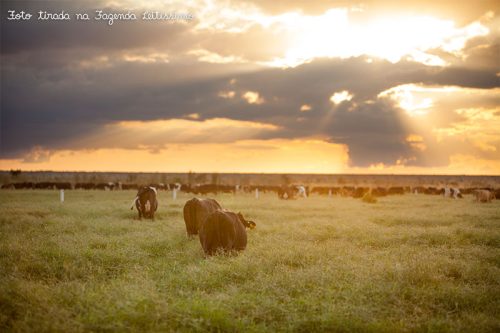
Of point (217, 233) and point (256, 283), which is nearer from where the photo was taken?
point (256, 283)

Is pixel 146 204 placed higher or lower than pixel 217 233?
higher

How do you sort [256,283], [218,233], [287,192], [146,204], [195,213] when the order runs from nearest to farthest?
[256,283]
[218,233]
[195,213]
[146,204]
[287,192]

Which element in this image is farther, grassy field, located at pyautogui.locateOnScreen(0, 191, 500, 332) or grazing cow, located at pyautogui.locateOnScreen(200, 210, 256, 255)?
grazing cow, located at pyautogui.locateOnScreen(200, 210, 256, 255)

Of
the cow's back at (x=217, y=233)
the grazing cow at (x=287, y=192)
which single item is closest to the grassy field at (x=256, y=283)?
the cow's back at (x=217, y=233)

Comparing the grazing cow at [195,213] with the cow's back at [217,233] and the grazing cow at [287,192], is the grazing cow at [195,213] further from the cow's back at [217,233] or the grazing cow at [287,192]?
the grazing cow at [287,192]

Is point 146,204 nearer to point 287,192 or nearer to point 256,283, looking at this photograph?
point 256,283

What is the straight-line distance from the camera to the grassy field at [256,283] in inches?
282

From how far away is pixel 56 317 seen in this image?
275 inches

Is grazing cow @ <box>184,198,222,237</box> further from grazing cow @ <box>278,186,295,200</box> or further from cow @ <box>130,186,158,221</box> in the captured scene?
grazing cow @ <box>278,186,295,200</box>

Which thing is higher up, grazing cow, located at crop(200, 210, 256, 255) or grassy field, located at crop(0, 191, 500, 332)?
grazing cow, located at crop(200, 210, 256, 255)

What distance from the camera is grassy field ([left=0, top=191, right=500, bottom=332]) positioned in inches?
282

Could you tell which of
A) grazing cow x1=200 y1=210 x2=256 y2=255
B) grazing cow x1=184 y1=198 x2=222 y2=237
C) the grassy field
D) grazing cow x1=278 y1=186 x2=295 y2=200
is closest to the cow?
the grassy field

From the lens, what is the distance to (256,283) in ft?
30.7

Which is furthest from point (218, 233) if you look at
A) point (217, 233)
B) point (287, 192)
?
point (287, 192)
